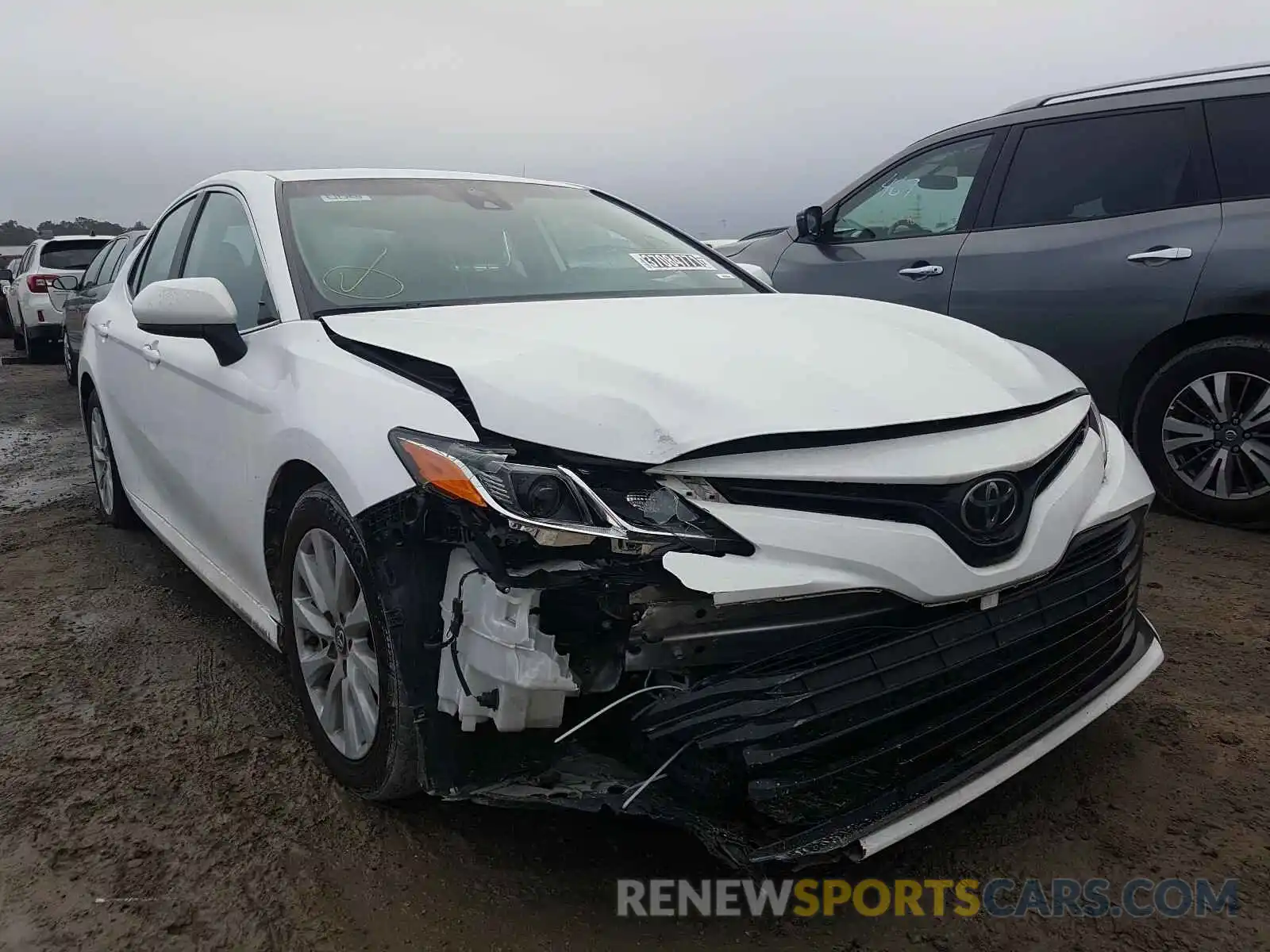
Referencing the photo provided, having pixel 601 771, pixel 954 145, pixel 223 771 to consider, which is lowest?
Answer: pixel 223 771

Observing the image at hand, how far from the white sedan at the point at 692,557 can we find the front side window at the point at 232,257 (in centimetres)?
23

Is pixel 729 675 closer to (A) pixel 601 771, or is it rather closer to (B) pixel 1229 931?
(A) pixel 601 771

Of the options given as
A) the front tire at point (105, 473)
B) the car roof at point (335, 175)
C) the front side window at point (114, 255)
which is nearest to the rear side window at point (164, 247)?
the car roof at point (335, 175)

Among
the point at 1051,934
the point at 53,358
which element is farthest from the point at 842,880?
the point at 53,358

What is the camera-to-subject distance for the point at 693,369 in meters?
1.96

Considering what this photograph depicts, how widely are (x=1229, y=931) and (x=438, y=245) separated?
8.14 feet

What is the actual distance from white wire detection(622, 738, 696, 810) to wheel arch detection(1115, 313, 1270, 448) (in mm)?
3178

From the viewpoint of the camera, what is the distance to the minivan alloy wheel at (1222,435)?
12.3 feet

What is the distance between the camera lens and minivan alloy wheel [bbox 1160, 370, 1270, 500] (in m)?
3.75

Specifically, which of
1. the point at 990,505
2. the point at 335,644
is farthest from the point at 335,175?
the point at 990,505

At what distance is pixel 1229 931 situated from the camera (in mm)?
1793

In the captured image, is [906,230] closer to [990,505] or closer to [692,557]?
[990,505]

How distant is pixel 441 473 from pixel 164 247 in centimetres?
269

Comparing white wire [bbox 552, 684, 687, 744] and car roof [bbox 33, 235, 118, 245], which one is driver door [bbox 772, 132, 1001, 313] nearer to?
white wire [bbox 552, 684, 687, 744]
